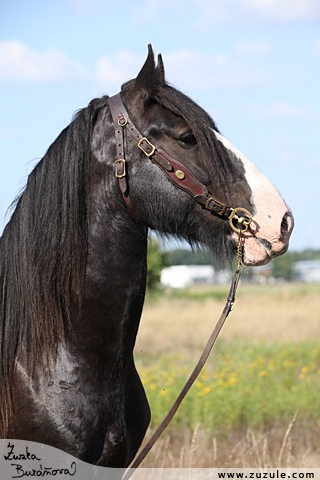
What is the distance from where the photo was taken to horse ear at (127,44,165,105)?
232 centimetres

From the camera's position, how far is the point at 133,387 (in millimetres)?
2541

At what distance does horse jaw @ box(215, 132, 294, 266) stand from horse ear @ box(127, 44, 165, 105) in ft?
1.85

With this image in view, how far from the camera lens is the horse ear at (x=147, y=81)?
7.61 ft

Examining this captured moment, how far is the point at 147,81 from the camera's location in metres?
2.34

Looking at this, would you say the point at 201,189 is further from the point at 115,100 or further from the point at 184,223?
the point at 115,100

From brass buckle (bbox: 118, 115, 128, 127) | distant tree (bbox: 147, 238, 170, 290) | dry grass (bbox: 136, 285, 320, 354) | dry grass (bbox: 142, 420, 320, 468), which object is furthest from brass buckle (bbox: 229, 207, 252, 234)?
dry grass (bbox: 136, 285, 320, 354)

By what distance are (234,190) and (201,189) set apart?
17 centimetres

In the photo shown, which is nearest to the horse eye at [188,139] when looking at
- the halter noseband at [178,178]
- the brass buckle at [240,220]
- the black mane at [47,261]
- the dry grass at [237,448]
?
the halter noseband at [178,178]

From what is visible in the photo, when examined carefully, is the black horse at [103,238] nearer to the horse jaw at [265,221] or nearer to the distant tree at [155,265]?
the horse jaw at [265,221]

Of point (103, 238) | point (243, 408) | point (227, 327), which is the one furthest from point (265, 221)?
point (227, 327)

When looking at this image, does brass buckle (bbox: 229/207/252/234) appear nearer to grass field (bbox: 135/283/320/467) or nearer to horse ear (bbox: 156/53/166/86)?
horse ear (bbox: 156/53/166/86)

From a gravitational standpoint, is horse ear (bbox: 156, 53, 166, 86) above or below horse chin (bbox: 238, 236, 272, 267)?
above

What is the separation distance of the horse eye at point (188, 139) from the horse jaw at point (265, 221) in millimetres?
236

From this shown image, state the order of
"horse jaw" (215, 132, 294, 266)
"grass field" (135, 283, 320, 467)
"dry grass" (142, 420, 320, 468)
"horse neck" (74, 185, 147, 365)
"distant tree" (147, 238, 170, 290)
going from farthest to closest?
1. "distant tree" (147, 238, 170, 290)
2. "grass field" (135, 283, 320, 467)
3. "dry grass" (142, 420, 320, 468)
4. "horse neck" (74, 185, 147, 365)
5. "horse jaw" (215, 132, 294, 266)
